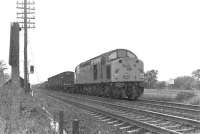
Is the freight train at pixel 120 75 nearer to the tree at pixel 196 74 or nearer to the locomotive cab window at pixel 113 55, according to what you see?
the locomotive cab window at pixel 113 55

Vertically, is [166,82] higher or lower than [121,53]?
lower

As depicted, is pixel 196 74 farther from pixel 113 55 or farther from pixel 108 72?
pixel 108 72

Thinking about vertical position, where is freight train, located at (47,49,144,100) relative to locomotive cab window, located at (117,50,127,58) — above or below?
below

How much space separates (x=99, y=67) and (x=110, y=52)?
2.19 m

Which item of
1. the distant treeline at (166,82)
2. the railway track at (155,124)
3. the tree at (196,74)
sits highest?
the tree at (196,74)

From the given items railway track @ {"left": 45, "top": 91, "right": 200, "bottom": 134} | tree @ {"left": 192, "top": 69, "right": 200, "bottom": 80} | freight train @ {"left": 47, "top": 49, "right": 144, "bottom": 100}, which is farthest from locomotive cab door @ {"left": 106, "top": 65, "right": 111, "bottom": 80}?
tree @ {"left": 192, "top": 69, "right": 200, "bottom": 80}

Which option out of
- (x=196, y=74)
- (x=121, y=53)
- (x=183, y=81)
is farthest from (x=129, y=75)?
(x=196, y=74)

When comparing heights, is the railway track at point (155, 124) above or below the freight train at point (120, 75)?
below

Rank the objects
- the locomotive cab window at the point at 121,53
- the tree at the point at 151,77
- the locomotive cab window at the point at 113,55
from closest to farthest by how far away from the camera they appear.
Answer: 1. the locomotive cab window at the point at 113,55
2. the locomotive cab window at the point at 121,53
3. the tree at the point at 151,77

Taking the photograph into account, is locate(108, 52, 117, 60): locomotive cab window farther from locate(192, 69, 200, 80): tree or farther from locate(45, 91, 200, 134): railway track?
locate(192, 69, 200, 80): tree

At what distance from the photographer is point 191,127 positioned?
9109 millimetres

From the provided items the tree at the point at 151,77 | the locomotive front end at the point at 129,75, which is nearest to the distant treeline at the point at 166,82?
the tree at the point at 151,77

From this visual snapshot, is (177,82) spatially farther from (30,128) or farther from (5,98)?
(30,128)

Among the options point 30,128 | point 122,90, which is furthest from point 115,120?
point 122,90
